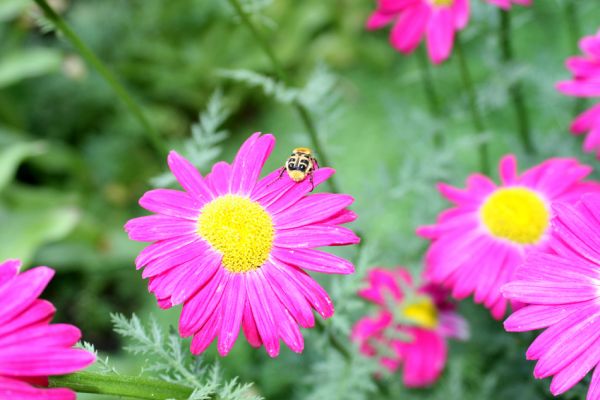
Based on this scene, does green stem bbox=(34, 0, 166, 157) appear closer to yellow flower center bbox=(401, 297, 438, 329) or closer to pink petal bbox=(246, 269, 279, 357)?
pink petal bbox=(246, 269, 279, 357)

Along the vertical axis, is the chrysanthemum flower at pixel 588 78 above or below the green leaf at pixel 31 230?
below

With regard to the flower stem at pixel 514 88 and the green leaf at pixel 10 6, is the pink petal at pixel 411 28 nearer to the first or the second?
the flower stem at pixel 514 88

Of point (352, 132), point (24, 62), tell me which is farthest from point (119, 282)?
point (352, 132)

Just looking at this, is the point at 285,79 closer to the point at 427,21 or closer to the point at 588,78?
the point at 427,21

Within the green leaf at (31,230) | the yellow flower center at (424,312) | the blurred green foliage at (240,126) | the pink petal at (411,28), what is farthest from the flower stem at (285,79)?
the green leaf at (31,230)

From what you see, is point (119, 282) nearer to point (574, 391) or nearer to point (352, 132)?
point (352, 132)

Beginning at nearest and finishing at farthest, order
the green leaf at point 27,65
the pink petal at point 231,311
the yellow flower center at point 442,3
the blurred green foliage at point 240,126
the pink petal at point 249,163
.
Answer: the pink petal at point 231,311 < the pink petal at point 249,163 < the yellow flower center at point 442,3 < the blurred green foliage at point 240,126 < the green leaf at point 27,65

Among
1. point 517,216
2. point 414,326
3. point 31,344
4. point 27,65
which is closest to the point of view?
point 31,344

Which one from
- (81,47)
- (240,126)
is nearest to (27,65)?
(240,126)
